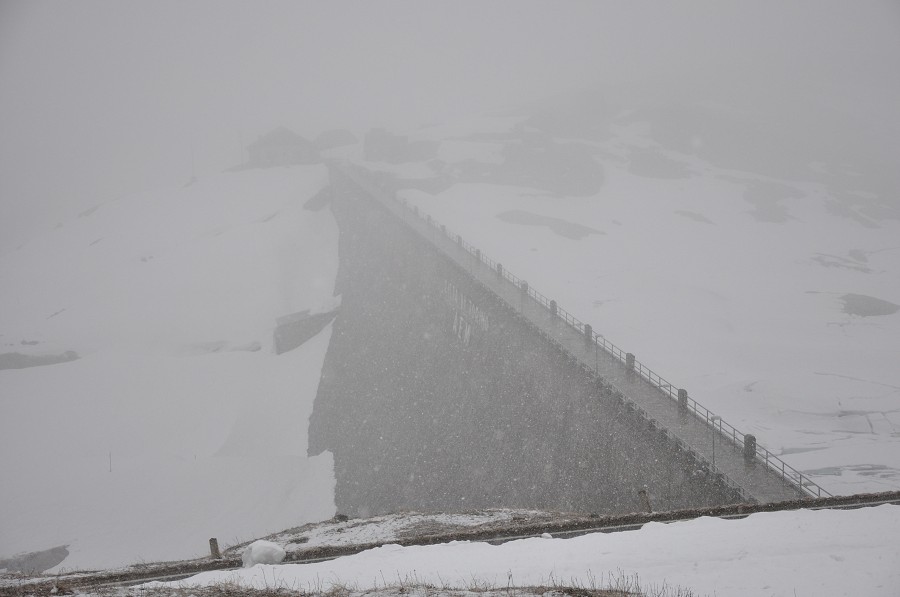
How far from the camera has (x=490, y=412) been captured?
2595 centimetres

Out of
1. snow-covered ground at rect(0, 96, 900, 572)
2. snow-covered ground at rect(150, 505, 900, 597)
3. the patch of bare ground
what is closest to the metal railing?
snow-covered ground at rect(150, 505, 900, 597)

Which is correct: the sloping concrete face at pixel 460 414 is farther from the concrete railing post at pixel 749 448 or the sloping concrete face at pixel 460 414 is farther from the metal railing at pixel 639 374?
the concrete railing post at pixel 749 448

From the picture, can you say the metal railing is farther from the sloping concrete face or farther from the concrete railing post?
the sloping concrete face

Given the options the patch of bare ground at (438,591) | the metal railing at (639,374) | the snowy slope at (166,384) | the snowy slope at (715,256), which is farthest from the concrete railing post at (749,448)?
the snowy slope at (166,384)

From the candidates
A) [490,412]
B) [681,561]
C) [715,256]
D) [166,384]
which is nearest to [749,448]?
[681,561]

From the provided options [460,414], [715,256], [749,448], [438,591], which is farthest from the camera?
[715,256]

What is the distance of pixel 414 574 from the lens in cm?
1042

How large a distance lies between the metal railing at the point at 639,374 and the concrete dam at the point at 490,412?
0.12m

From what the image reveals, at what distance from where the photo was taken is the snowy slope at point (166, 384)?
32.2 metres

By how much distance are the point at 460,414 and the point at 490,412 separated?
2845mm

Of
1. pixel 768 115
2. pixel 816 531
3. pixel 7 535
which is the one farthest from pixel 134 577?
pixel 768 115

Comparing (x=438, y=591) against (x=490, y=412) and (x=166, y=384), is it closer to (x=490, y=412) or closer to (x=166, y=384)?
(x=490, y=412)

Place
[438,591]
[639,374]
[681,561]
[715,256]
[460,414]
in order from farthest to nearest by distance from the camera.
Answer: [715,256], [460,414], [639,374], [681,561], [438,591]

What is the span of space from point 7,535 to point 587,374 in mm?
32344
